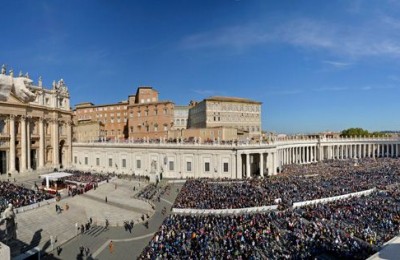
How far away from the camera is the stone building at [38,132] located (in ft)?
147

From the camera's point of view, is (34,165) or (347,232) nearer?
(347,232)

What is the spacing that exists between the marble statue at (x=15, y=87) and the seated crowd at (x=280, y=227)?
14197 millimetres

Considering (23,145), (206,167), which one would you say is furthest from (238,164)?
(23,145)

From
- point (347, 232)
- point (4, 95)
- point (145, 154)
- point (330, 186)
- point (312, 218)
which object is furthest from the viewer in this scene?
point (145, 154)

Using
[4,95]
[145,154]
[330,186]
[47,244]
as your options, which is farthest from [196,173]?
[4,95]

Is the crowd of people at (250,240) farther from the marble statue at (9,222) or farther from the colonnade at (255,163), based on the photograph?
the colonnade at (255,163)

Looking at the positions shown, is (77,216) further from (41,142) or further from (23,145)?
(41,142)

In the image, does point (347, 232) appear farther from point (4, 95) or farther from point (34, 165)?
point (34, 165)

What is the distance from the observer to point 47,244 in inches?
848

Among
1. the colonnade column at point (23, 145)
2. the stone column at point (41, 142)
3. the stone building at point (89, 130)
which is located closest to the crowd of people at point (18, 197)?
the colonnade column at point (23, 145)

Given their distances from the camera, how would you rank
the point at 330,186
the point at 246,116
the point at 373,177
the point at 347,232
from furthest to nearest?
the point at 246,116 < the point at 373,177 < the point at 330,186 < the point at 347,232

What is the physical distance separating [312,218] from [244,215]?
5.48 metres

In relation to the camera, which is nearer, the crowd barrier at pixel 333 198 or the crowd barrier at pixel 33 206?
the crowd barrier at pixel 33 206

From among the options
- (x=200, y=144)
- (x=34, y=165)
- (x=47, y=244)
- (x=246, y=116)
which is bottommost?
(x=47, y=244)
